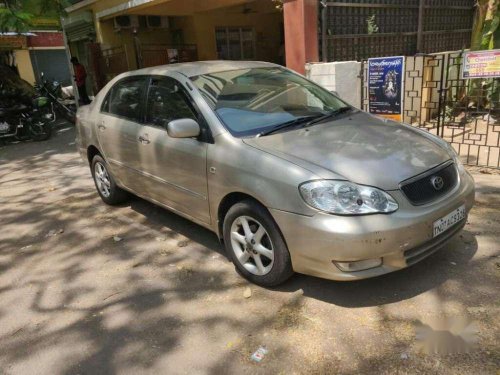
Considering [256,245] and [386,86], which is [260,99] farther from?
[386,86]

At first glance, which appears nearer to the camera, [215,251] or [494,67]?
[215,251]

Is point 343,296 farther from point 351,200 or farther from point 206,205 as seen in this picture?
point 206,205

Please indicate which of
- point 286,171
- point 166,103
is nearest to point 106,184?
point 166,103

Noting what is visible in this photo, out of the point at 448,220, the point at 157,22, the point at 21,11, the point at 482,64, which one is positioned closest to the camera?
the point at 448,220

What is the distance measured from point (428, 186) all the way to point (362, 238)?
699 mm

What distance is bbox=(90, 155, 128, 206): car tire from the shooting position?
5366 mm

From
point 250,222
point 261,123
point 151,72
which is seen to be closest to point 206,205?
point 250,222

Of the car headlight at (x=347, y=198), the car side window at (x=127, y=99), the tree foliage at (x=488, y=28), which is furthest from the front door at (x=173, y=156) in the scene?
the tree foliage at (x=488, y=28)

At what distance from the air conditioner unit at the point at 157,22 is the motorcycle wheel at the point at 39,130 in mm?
3957

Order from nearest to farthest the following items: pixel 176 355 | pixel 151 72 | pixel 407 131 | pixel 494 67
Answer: pixel 176 355 → pixel 407 131 → pixel 151 72 → pixel 494 67

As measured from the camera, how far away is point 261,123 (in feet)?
12.0

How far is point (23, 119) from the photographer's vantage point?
1088 cm

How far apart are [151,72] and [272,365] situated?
308cm

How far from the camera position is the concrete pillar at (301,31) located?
7.17 m
